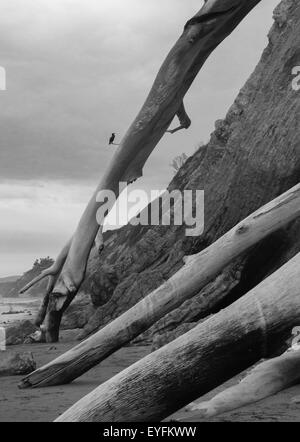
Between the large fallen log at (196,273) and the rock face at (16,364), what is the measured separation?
159 centimetres

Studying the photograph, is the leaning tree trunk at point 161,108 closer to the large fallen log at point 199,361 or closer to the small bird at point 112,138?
the small bird at point 112,138

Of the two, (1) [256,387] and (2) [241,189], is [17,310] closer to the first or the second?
(2) [241,189]

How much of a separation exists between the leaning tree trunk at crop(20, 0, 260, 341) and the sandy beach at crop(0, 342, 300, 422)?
157 cm

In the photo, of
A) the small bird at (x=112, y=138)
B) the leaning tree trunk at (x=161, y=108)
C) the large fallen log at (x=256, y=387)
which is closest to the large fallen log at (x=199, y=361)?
the large fallen log at (x=256, y=387)

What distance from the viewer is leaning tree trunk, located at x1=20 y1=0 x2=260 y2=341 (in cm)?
939

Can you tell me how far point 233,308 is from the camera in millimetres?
4215

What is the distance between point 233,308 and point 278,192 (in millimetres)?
7170

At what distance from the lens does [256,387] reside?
5.33 metres

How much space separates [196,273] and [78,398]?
1679mm

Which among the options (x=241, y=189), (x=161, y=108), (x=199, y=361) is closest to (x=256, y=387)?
(x=199, y=361)

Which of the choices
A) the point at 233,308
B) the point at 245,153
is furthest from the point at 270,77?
the point at 233,308

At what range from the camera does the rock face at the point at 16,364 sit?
358 inches

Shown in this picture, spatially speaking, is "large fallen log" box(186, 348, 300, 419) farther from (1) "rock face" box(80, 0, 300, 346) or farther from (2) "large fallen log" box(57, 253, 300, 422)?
(1) "rock face" box(80, 0, 300, 346)

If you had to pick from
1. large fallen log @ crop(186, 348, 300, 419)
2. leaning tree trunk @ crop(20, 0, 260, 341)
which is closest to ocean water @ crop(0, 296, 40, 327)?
leaning tree trunk @ crop(20, 0, 260, 341)
